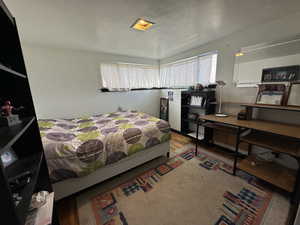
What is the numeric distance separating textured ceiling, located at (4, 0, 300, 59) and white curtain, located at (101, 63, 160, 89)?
0.93m

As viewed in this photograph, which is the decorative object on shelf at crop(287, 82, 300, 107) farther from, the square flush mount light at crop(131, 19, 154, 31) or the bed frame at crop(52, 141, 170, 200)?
the square flush mount light at crop(131, 19, 154, 31)

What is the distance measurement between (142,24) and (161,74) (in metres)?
2.45

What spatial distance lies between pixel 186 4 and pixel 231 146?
2.54 meters

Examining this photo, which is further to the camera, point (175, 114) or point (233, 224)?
point (175, 114)

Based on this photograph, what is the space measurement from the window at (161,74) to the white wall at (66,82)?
221 mm

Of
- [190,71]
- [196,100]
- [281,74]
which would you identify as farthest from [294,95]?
[190,71]

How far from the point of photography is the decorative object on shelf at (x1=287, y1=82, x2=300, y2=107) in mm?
1630

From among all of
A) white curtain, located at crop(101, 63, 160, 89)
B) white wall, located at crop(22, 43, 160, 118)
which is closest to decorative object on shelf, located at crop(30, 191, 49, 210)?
white wall, located at crop(22, 43, 160, 118)

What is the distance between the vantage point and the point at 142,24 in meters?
1.79

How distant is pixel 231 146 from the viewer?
2.44 metres

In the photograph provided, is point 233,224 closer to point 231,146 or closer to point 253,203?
point 253,203

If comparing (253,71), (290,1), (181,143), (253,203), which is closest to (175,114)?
(181,143)

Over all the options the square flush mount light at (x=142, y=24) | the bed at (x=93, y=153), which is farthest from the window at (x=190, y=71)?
the bed at (x=93, y=153)

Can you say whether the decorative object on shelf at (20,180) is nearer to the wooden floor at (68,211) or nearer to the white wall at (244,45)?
the wooden floor at (68,211)
